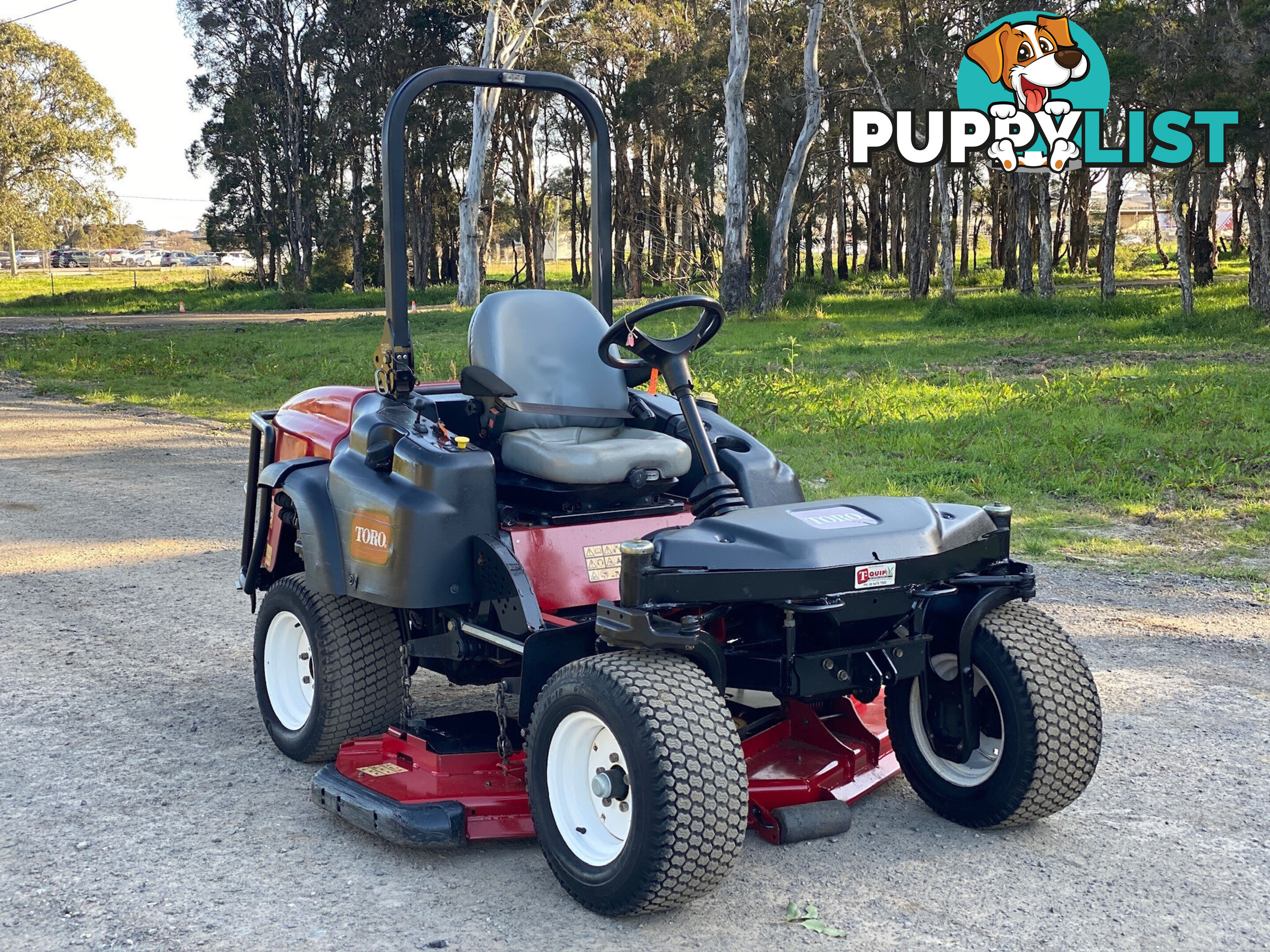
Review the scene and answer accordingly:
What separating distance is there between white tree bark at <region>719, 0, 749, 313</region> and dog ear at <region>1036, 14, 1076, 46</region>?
19.5ft

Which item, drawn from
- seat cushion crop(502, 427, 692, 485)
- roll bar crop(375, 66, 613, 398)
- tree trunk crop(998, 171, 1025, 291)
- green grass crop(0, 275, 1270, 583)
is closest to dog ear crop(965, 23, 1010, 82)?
tree trunk crop(998, 171, 1025, 291)

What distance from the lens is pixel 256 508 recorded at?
4965 mm

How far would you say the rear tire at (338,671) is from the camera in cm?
436

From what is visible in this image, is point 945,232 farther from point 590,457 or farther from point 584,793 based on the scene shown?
point 584,793

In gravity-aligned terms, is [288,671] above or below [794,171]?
below

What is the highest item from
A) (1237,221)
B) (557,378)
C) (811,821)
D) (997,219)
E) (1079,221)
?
(997,219)

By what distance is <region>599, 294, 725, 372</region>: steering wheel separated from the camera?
14.1 ft

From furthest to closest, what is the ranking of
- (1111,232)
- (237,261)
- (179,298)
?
(237,261), (179,298), (1111,232)

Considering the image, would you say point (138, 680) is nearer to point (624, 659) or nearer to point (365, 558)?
point (365, 558)

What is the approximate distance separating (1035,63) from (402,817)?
25.5 m

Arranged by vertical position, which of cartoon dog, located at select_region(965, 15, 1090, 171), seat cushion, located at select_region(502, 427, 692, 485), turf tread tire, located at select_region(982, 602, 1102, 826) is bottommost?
turf tread tire, located at select_region(982, 602, 1102, 826)

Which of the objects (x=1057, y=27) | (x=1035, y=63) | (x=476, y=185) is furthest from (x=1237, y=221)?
(x=476, y=185)

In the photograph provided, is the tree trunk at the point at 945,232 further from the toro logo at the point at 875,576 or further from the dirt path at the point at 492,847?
the toro logo at the point at 875,576

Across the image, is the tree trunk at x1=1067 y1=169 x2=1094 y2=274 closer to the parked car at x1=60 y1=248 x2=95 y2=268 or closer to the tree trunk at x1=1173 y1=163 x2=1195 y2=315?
the tree trunk at x1=1173 y1=163 x2=1195 y2=315
